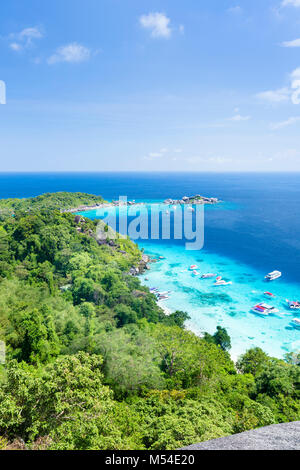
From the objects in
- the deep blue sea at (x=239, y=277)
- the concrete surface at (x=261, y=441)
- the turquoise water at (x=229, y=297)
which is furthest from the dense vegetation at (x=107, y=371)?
the deep blue sea at (x=239, y=277)

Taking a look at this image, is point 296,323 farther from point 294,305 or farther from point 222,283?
point 222,283

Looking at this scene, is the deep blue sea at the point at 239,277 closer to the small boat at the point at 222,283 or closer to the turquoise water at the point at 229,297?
the turquoise water at the point at 229,297

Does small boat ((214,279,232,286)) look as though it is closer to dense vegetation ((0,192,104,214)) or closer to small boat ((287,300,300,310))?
small boat ((287,300,300,310))

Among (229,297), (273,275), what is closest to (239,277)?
(273,275)

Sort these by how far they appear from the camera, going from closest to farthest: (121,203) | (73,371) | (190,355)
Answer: (73,371), (190,355), (121,203)

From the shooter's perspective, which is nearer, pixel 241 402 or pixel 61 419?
pixel 61 419
